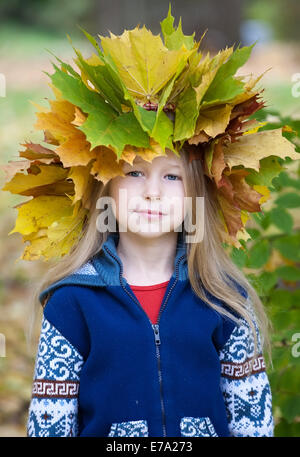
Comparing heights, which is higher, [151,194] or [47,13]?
[47,13]

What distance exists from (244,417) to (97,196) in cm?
89

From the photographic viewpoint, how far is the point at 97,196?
1998mm

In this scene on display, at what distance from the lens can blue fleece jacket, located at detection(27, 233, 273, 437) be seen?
1.81 metres

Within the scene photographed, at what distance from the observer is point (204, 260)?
2018 mm

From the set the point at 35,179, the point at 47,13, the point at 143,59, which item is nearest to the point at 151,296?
the point at 35,179

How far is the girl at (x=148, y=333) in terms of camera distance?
1.81 meters

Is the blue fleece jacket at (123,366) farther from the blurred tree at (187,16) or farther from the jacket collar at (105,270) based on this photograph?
the blurred tree at (187,16)

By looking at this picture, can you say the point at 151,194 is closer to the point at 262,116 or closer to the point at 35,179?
the point at 35,179

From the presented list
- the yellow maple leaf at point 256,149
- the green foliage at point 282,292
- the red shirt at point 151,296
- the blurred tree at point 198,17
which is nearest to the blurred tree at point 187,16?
the blurred tree at point 198,17

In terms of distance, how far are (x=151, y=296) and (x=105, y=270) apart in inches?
6.9

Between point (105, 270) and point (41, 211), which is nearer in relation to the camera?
point (105, 270)

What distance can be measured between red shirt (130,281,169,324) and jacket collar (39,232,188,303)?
0.06m
